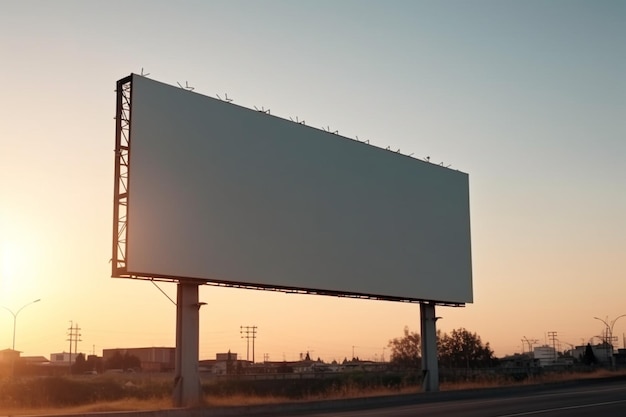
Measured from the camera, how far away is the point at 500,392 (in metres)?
38.0

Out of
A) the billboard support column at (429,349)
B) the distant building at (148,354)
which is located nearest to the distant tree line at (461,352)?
the distant building at (148,354)

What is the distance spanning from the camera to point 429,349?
39.3 metres

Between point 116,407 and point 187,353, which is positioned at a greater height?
point 187,353

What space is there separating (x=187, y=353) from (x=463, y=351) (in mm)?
84954

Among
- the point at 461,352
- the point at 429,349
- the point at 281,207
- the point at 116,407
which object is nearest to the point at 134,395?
the point at 116,407

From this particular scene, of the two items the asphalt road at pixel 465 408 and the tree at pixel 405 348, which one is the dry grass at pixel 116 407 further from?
the tree at pixel 405 348

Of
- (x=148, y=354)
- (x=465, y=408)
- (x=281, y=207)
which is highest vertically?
(x=281, y=207)

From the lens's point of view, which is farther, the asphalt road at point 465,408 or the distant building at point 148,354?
the distant building at point 148,354

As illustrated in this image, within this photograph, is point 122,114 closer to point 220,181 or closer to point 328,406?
point 220,181

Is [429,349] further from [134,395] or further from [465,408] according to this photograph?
[465,408]

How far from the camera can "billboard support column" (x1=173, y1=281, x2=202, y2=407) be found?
27.4m

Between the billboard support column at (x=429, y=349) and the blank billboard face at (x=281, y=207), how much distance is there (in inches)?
37.1

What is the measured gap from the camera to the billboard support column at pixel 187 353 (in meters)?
27.4

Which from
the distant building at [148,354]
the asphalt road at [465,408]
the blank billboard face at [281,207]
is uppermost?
the blank billboard face at [281,207]
